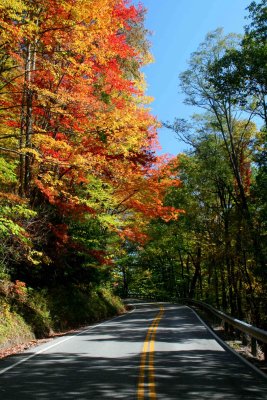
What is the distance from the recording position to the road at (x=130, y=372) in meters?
6.97

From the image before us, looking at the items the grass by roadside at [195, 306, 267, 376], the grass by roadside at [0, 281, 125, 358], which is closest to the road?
the grass by roadside at [195, 306, 267, 376]

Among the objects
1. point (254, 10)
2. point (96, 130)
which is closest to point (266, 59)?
point (254, 10)

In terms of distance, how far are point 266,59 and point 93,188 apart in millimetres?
10994

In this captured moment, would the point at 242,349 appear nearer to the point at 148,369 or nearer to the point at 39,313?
the point at 148,369

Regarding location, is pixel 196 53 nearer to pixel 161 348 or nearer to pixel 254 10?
pixel 254 10

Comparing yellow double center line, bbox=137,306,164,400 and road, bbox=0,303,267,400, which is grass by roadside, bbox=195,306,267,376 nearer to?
road, bbox=0,303,267,400

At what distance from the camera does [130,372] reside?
28.5ft

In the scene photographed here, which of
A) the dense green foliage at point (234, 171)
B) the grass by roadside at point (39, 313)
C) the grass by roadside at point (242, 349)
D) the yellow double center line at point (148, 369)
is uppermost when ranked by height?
the dense green foliage at point (234, 171)

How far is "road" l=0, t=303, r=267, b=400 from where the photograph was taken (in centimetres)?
697

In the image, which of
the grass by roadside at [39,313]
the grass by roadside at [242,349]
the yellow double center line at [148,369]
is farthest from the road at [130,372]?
the grass by roadside at [39,313]

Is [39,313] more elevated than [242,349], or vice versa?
[39,313]

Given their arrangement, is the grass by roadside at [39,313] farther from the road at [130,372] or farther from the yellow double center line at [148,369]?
the yellow double center line at [148,369]

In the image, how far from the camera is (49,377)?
828 centimetres

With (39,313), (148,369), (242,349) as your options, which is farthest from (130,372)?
(39,313)
